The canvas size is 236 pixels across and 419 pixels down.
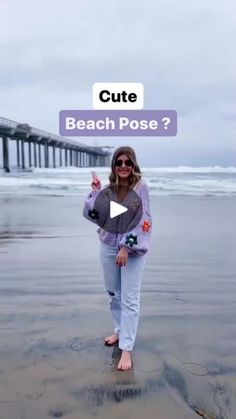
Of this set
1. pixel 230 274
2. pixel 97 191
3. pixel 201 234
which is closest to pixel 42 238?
pixel 201 234

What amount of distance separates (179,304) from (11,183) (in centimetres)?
2113

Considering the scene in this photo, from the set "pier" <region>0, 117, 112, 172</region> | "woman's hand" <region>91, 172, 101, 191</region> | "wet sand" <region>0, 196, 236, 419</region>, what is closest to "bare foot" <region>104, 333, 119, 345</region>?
"wet sand" <region>0, 196, 236, 419</region>

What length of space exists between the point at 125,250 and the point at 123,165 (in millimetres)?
550

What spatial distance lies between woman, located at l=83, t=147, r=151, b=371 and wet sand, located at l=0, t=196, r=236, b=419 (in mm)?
211

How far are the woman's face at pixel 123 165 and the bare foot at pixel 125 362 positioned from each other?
46.3 inches

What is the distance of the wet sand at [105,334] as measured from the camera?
2289 mm

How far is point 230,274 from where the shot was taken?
4.97 meters

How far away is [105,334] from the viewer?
3.22m

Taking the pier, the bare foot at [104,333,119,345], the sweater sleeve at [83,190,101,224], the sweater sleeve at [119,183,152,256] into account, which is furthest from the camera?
the pier

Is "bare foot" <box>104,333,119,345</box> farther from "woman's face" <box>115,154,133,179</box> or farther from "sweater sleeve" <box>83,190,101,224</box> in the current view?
"woman's face" <box>115,154,133,179</box>

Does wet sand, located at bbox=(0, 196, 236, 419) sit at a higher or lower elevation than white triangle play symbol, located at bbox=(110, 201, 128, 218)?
lower

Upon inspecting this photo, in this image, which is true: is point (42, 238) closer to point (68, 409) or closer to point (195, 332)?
point (195, 332)

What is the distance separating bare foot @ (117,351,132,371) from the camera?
8.73 feet

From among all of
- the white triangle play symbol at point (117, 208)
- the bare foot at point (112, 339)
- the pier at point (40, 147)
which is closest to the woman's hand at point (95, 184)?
the white triangle play symbol at point (117, 208)
